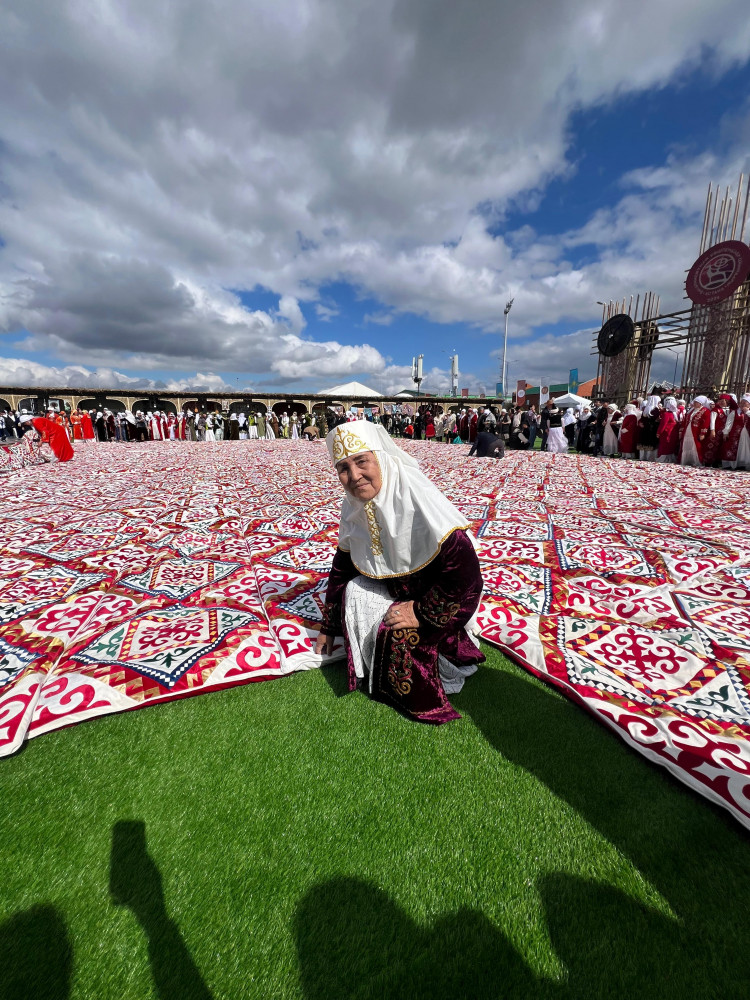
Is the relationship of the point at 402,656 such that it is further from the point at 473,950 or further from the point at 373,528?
the point at 473,950

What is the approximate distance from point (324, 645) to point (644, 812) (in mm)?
1382

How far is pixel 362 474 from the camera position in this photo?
5.38 feet

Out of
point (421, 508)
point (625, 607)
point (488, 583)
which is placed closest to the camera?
point (421, 508)

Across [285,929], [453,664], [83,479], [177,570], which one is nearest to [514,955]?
[285,929]

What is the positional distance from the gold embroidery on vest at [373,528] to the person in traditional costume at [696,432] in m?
9.53

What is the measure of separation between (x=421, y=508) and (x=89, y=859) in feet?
4.86

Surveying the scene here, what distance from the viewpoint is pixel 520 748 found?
4.93 feet

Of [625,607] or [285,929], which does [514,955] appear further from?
[625,607]

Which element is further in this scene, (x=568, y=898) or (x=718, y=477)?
(x=718, y=477)

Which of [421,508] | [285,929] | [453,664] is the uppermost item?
[421,508]

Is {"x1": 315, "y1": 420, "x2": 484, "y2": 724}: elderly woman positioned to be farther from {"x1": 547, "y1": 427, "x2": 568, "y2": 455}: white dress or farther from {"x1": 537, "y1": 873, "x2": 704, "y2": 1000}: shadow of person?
{"x1": 547, "y1": 427, "x2": 568, "y2": 455}: white dress

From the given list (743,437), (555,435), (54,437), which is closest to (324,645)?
(743,437)

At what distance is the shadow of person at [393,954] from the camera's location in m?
0.89

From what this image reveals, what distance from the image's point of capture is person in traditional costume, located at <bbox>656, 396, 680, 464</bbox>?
9.09 meters
